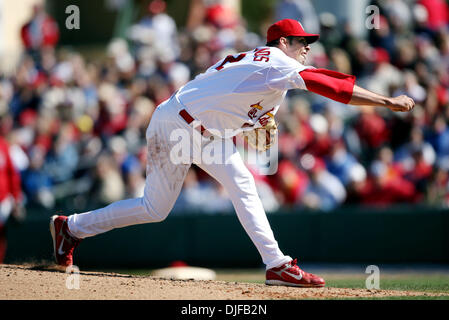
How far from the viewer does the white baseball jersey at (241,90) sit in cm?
553

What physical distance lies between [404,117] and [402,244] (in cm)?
191

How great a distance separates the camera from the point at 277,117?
38.0 feet

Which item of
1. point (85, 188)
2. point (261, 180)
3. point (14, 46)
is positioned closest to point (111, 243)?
point (85, 188)

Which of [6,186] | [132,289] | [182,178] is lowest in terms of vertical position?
[132,289]

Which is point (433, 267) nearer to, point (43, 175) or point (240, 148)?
point (240, 148)

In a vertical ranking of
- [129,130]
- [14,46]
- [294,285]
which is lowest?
[294,285]

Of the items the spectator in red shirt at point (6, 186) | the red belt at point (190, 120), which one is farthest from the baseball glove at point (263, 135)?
the spectator in red shirt at point (6, 186)

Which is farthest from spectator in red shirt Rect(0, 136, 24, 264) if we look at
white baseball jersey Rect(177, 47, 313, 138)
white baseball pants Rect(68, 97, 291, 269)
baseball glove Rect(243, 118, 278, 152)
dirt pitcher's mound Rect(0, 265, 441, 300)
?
baseball glove Rect(243, 118, 278, 152)

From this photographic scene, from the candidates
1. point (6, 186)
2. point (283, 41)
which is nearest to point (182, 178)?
point (283, 41)

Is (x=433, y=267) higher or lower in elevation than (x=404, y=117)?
lower

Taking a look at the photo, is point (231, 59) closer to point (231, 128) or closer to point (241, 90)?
point (241, 90)

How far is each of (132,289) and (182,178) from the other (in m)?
0.99

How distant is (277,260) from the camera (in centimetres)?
579

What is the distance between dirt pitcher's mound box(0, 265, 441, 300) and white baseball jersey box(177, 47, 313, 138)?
4.16 ft
